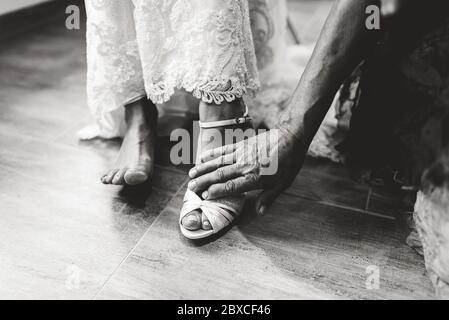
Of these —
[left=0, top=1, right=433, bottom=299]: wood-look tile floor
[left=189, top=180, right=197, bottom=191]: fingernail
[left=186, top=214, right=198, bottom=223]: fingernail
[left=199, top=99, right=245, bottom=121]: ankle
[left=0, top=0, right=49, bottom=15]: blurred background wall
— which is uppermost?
[left=0, top=0, right=49, bottom=15]: blurred background wall

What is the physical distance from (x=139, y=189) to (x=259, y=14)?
0.60m

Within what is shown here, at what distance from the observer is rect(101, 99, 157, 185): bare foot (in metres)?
0.92

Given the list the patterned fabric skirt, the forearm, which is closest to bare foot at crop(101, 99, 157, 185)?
the forearm

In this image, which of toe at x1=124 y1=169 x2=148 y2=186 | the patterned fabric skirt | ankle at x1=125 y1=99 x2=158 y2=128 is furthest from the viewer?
ankle at x1=125 y1=99 x2=158 y2=128

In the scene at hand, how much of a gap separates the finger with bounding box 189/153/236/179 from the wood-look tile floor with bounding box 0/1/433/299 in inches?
4.6

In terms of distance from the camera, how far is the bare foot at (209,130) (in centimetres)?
81

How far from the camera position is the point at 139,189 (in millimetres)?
960

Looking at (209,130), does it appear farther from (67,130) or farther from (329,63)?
(67,130)

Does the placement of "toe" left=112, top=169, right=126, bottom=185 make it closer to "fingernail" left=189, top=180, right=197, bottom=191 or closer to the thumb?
Result: "fingernail" left=189, top=180, right=197, bottom=191

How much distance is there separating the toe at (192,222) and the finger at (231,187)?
5cm

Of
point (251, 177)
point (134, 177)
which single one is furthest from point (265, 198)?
point (134, 177)

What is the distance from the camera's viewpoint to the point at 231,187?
0.83 meters

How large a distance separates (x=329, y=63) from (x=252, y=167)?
278 millimetres
